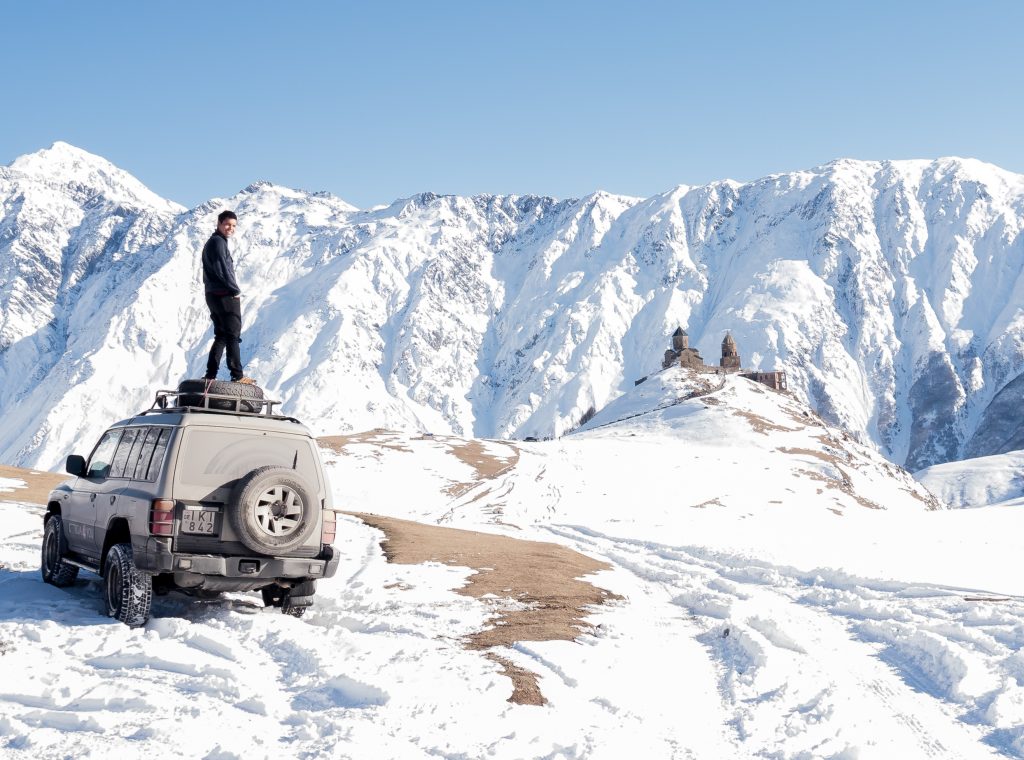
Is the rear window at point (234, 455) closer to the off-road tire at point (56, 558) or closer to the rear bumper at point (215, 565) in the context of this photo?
the rear bumper at point (215, 565)

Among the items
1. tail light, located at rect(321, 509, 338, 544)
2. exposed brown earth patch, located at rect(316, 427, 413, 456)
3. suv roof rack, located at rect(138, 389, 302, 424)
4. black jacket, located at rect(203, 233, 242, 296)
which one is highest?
black jacket, located at rect(203, 233, 242, 296)

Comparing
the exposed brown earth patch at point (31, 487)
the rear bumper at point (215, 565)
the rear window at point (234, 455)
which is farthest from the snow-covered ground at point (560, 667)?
the exposed brown earth patch at point (31, 487)

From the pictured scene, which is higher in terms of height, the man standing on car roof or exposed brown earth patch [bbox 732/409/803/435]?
exposed brown earth patch [bbox 732/409/803/435]

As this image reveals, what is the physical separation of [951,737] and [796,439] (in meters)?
102

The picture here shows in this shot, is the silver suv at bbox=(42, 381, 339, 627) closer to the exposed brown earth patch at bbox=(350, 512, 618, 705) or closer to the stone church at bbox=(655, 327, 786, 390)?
the exposed brown earth patch at bbox=(350, 512, 618, 705)

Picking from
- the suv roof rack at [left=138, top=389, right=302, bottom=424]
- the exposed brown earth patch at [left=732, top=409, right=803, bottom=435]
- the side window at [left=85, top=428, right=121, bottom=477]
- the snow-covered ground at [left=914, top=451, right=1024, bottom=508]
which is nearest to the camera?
the suv roof rack at [left=138, top=389, right=302, bottom=424]

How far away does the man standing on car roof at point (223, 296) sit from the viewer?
14.2 metres

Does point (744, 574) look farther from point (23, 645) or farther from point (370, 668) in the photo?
point (23, 645)

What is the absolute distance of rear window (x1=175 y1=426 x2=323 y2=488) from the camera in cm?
1105

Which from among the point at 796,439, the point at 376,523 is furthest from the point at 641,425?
the point at 376,523

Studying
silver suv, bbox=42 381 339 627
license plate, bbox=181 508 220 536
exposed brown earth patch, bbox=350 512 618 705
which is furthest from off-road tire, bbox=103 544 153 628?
exposed brown earth patch, bbox=350 512 618 705

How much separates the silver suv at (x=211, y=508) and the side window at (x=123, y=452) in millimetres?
24

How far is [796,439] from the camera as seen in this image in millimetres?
105062

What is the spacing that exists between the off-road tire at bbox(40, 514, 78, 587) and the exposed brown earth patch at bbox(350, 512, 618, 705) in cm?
614
